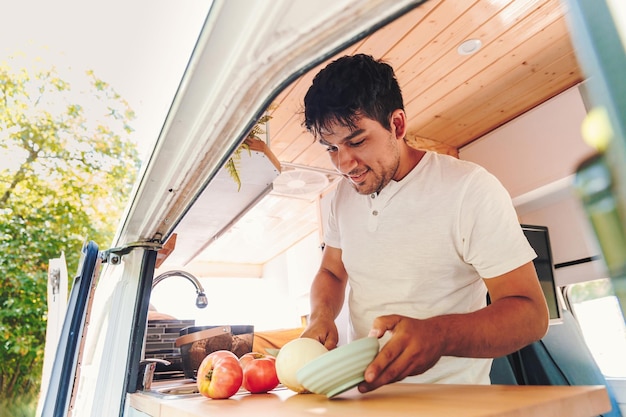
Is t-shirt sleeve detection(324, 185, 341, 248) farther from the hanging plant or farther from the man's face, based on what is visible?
the hanging plant

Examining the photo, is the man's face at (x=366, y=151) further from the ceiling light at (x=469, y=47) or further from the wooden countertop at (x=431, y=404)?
the ceiling light at (x=469, y=47)

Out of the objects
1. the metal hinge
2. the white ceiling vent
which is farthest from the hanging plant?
the white ceiling vent

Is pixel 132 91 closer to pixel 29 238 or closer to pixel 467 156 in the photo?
pixel 29 238

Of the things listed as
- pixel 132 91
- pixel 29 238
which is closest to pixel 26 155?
pixel 29 238

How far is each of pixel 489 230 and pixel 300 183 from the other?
9.66ft

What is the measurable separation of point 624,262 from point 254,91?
0.51 m

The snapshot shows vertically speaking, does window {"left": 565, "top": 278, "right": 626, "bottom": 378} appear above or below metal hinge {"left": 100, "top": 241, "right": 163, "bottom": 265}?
below

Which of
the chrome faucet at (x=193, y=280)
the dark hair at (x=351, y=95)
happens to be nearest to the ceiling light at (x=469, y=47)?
the dark hair at (x=351, y=95)

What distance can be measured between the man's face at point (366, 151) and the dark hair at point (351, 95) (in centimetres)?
2

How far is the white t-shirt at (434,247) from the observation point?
3.65 feet

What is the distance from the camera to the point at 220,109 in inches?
26.1

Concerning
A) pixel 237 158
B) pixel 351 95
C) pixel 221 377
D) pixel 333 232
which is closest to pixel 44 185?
pixel 237 158

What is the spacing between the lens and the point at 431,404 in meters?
0.64

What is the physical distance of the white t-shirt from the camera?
1.11 meters
